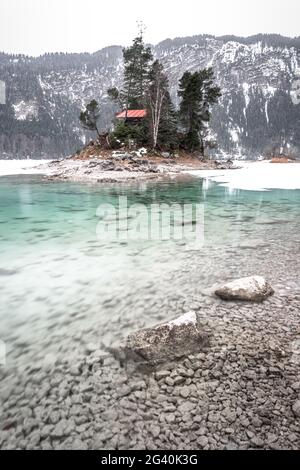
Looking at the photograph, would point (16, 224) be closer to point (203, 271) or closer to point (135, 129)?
point (203, 271)

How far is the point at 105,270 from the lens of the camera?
7.72 meters

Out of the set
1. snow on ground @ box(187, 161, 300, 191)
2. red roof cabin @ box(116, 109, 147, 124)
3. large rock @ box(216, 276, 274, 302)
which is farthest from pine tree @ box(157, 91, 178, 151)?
large rock @ box(216, 276, 274, 302)

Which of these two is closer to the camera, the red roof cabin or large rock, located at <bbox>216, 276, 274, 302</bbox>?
large rock, located at <bbox>216, 276, 274, 302</bbox>

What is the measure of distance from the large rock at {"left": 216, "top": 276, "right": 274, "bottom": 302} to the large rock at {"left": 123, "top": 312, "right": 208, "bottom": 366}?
57.2 inches

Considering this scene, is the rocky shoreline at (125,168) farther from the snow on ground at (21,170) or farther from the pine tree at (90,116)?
the pine tree at (90,116)

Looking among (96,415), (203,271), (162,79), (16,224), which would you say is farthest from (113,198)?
(162,79)

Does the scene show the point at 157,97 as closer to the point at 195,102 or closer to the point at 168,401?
the point at 195,102

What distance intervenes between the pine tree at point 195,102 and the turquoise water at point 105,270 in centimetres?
4405

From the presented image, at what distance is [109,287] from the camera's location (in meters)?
6.70

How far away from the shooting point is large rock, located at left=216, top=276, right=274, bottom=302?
5.66 meters

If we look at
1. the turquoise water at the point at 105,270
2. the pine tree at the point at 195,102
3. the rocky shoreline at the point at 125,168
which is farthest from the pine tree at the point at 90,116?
the turquoise water at the point at 105,270

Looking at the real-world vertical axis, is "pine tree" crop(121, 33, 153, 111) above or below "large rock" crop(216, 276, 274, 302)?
above

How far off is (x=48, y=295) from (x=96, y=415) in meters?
3.56

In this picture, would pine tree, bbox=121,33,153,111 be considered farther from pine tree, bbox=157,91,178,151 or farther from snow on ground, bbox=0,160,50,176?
snow on ground, bbox=0,160,50,176
